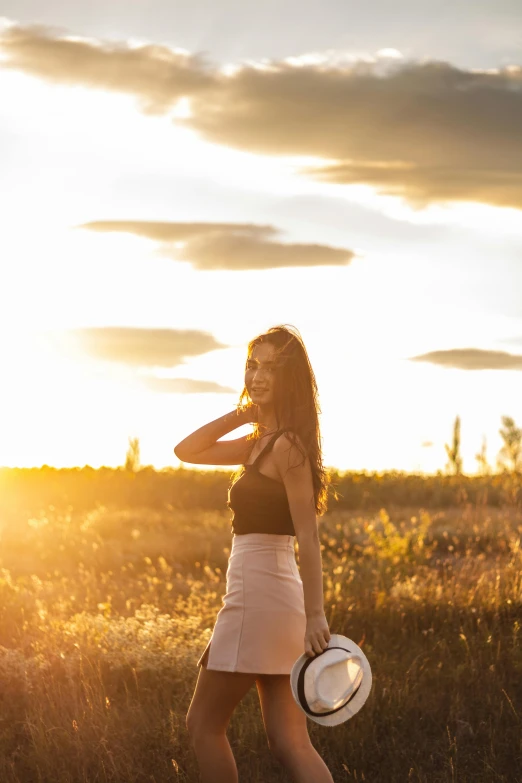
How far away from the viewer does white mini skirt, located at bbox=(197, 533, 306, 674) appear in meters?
3.69

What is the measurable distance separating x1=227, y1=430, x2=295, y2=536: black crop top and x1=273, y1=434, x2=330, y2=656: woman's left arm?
2.6 inches

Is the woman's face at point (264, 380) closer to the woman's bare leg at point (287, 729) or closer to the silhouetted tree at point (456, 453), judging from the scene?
the woman's bare leg at point (287, 729)

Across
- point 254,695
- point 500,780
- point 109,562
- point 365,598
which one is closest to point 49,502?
point 109,562

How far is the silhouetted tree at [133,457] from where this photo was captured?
2364cm

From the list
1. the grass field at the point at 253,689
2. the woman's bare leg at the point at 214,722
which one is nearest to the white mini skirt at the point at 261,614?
the woman's bare leg at the point at 214,722

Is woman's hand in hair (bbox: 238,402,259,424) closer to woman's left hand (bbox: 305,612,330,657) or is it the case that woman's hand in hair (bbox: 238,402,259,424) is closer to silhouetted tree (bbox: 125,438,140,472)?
woman's left hand (bbox: 305,612,330,657)

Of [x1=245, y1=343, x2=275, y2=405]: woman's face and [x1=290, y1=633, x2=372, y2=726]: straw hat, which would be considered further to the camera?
[x1=245, y1=343, x2=275, y2=405]: woman's face

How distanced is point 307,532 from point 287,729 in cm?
84

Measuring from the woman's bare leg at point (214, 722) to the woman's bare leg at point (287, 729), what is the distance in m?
0.11

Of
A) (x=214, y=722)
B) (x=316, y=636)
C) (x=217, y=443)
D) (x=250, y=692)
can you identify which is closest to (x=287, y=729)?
(x=214, y=722)

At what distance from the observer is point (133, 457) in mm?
23844

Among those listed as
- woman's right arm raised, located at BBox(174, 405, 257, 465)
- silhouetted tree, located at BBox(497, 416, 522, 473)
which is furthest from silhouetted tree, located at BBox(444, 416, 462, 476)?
woman's right arm raised, located at BBox(174, 405, 257, 465)

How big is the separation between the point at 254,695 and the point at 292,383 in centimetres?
310

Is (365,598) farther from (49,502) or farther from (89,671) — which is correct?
(49,502)
